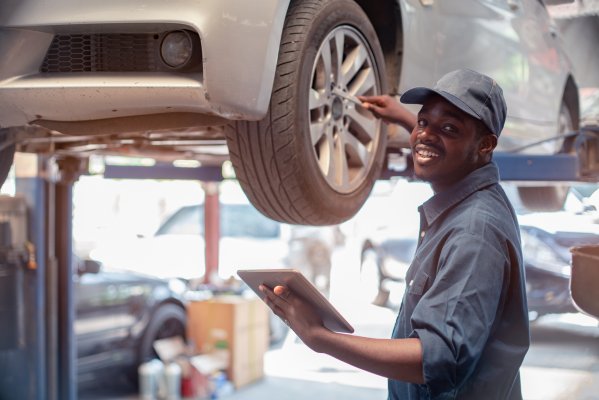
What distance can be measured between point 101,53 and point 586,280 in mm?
1322

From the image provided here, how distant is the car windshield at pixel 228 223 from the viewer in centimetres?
793

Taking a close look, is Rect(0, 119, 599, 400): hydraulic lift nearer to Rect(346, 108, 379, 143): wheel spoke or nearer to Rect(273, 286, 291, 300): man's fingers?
Rect(346, 108, 379, 143): wheel spoke

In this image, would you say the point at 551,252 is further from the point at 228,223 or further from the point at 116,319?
the point at 228,223

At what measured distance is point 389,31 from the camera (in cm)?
230

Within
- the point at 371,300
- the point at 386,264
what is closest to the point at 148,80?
the point at 371,300

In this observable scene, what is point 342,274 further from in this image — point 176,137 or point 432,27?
point 432,27

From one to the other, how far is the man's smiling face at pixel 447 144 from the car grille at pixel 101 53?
2.34ft

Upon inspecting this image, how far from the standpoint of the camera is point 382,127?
2.16m

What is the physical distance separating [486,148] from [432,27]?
1.07m

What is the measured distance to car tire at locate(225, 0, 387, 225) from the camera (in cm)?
179

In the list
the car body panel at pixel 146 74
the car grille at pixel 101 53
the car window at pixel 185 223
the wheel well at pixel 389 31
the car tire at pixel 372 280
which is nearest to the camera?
the car body panel at pixel 146 74

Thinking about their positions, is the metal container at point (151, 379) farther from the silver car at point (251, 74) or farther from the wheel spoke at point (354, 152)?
the wheel spoke at point (354, 152)

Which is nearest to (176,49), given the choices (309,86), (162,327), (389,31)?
(309,86)

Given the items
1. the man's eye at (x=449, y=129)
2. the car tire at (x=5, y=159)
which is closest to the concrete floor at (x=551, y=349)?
the man's eye at (x=449, y=129)
